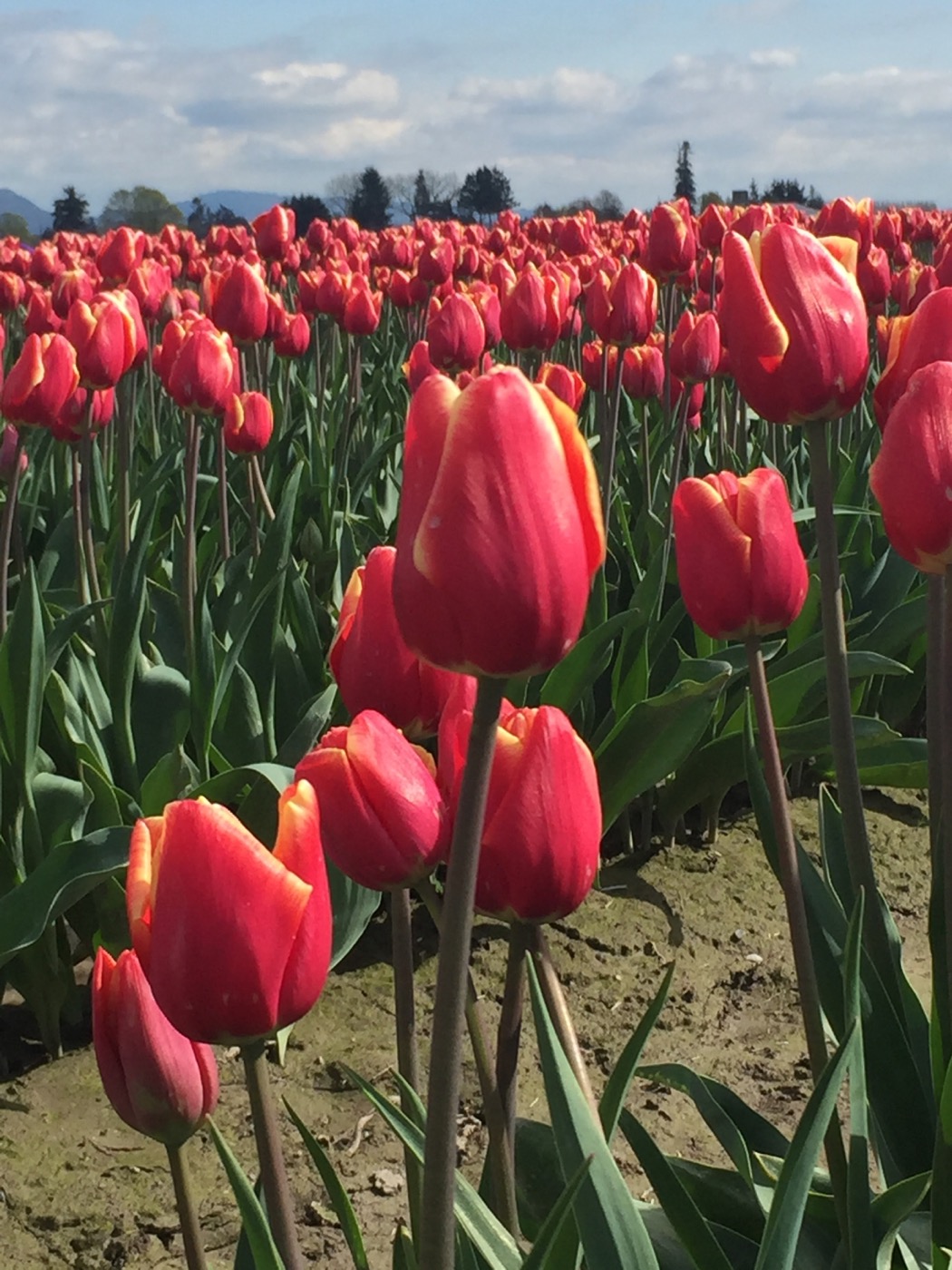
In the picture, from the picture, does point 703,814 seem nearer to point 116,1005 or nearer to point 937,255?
point 937,255

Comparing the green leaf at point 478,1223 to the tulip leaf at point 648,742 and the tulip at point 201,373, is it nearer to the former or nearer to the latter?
the tulip leaf at point 648,742

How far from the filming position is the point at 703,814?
3.50m

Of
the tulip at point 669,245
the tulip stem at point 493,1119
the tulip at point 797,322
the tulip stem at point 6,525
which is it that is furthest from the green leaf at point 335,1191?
the tulip at point 669,245

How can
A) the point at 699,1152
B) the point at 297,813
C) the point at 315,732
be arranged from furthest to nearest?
the point at 315,732
the point at 699,1152
the point at 297,813

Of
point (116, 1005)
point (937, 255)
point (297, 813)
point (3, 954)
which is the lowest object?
point (3, 954)

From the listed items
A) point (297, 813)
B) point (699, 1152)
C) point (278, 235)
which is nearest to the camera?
point (297, 813)

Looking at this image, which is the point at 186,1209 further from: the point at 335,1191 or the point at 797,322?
the point at 797,322

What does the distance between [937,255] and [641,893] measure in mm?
2417

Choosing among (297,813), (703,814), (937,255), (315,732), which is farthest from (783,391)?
(937,255)

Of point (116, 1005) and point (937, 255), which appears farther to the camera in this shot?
point (937, 255)

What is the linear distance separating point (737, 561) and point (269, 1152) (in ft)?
2.57

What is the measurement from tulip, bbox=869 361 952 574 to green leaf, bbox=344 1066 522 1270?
0.69 metres

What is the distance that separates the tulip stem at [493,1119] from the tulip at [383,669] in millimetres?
152

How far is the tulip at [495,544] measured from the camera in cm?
78
